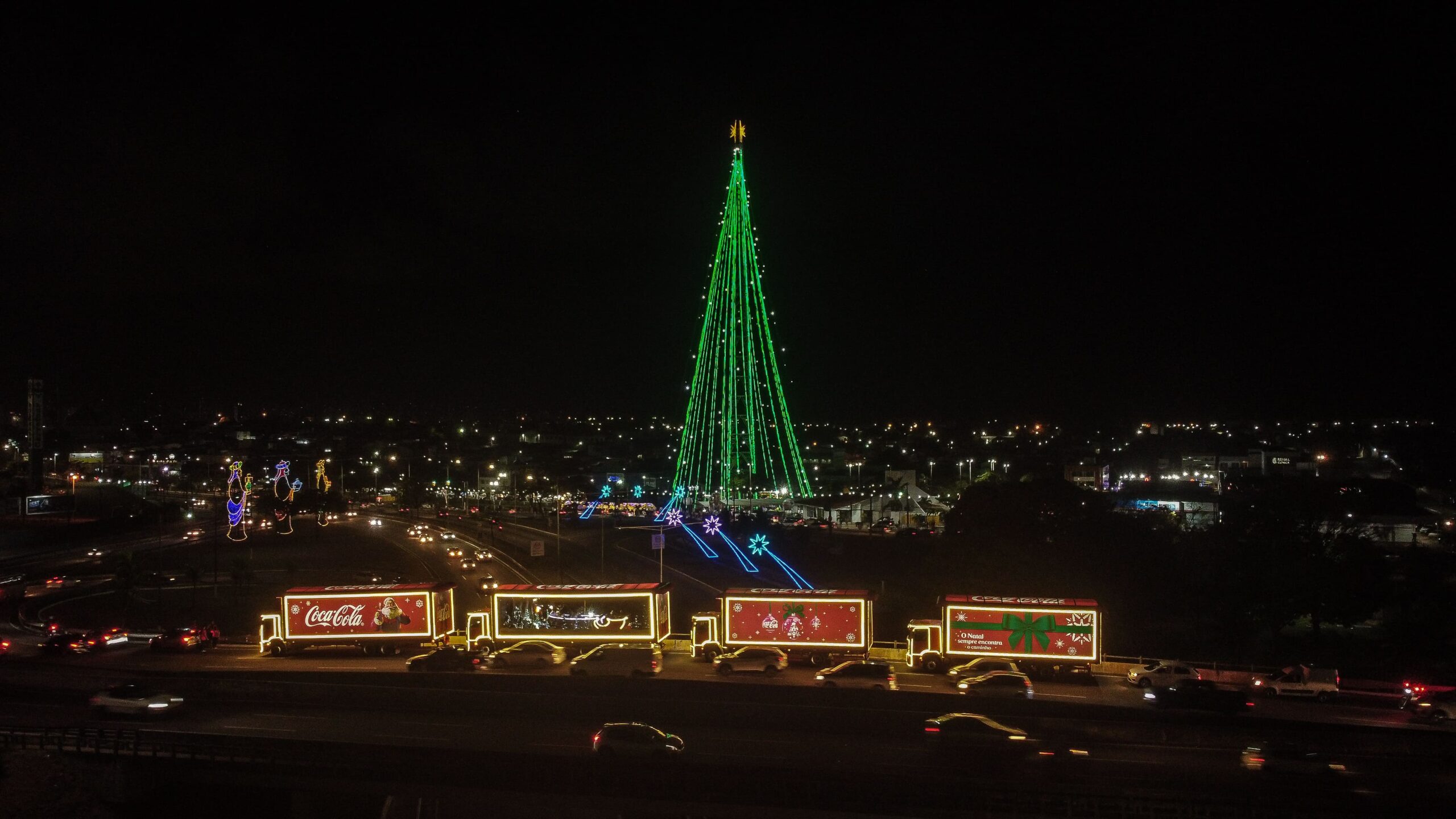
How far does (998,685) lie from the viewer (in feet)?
41.1

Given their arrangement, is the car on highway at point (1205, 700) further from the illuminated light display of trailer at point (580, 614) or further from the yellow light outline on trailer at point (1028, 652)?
the illuminated light display of trailer at point (580, 614)

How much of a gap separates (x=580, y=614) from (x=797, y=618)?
363 centimetres

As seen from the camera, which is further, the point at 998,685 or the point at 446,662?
the point at 446,662

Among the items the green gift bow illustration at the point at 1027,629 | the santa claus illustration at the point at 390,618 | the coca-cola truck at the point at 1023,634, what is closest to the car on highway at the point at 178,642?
the santa claus illustration at the point at 390,618

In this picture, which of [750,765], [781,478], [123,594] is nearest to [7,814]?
[750,765]

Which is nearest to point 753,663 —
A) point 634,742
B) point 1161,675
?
point 634,742

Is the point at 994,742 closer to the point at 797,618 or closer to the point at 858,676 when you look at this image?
the point at 858,676

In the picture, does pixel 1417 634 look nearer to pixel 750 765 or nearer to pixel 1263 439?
pixel 750 765

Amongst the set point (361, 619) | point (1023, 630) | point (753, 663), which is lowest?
point (753, 663)

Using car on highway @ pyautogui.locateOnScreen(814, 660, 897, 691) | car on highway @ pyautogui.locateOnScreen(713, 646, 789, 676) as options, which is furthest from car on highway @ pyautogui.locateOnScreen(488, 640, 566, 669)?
car on highway @ pyautogui.locateOnScreen(814, 660, 897, 691)

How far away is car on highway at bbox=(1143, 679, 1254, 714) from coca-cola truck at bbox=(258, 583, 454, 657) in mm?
11409

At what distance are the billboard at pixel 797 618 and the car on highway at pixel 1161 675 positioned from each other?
3.94m

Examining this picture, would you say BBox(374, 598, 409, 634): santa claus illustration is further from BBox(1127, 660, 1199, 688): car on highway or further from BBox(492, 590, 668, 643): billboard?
BBox(1127, 660, 1199, 688): car on highway

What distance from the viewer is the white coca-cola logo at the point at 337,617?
15.8 meters
